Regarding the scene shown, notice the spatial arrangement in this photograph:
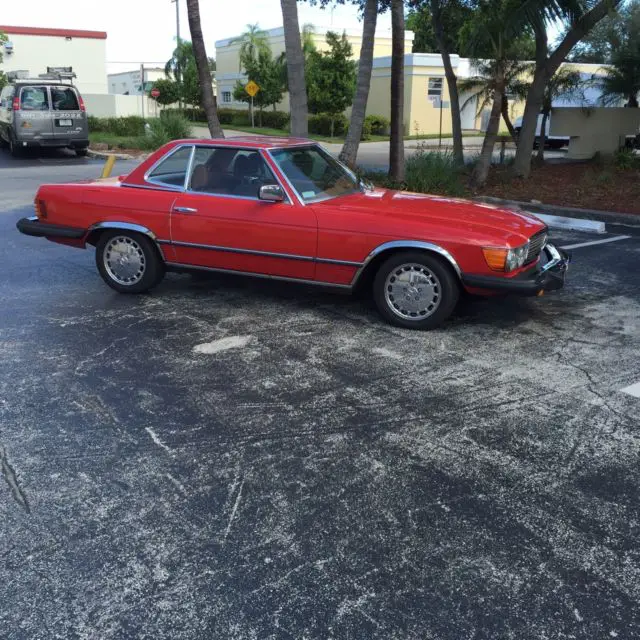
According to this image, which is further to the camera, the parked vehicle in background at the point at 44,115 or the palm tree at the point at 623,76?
the parked vehicle in background at the point at 44,115

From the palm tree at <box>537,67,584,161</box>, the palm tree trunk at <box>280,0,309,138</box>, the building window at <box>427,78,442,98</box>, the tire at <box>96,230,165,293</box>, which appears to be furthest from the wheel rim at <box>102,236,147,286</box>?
the building window at <box>427,78,442,98</box>

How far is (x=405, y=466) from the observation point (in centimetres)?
383

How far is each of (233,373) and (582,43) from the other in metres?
20.2

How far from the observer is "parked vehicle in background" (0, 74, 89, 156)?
2150cm

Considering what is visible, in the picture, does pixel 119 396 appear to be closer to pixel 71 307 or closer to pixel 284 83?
pixel 71 307

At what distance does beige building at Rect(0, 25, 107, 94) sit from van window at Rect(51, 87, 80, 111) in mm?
23944

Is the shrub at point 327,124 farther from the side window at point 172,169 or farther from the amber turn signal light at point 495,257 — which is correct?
the amber turn signal light at point 495,257

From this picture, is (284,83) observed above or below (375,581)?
above

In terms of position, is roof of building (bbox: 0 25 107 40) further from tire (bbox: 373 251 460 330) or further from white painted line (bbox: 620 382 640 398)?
white painted line (bbox: 620 382 640 398)

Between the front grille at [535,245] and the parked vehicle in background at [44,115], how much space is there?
1925 cm

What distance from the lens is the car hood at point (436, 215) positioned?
583 cm

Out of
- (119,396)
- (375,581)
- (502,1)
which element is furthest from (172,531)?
(502,1)

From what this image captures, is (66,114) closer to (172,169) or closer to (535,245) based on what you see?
(172,169)

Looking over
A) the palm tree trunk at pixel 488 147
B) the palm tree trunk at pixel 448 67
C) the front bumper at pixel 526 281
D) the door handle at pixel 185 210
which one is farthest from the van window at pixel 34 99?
the front bumper at pixel 526 281
